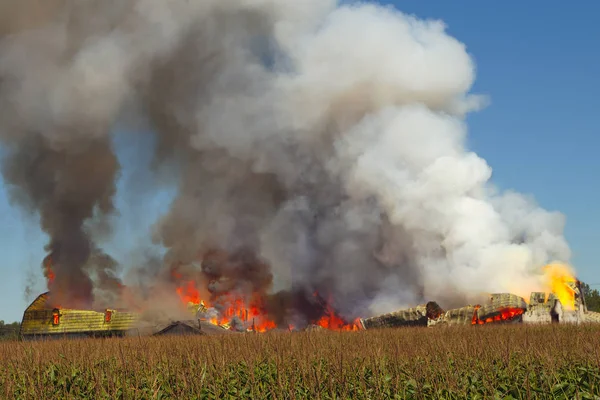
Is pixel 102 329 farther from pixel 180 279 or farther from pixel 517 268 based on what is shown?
pixel 517 268

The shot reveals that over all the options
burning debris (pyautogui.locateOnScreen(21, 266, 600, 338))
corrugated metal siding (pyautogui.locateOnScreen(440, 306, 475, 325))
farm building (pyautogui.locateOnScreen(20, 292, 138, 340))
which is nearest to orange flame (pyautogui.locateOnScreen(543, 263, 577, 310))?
burning debris (pyautogui.locateOnScreen(21, 266, 600, 338))

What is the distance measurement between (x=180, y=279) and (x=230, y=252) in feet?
31.3

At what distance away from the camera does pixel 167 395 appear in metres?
18.6

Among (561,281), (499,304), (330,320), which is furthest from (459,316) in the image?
(330,320)

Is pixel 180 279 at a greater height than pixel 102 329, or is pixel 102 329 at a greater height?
pixel 180 279

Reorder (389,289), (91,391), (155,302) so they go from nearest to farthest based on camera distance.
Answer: (91,391) < (389,289) < (155,302)

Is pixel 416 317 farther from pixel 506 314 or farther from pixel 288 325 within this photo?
pixel 288 325

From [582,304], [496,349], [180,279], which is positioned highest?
[180,279]

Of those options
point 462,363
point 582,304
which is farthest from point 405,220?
point 462,363

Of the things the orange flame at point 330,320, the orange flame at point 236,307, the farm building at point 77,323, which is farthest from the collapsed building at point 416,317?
the orange flame at point 236,307

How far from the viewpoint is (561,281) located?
56812mm

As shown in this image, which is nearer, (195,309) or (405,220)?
(405,220)

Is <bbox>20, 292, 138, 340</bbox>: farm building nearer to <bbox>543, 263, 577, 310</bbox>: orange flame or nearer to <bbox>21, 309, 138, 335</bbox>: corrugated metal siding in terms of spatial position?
<bbox>21, 309, 138, 335</bbox>: corrugated metal siding

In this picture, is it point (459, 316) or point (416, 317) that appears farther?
point (416, 317)
